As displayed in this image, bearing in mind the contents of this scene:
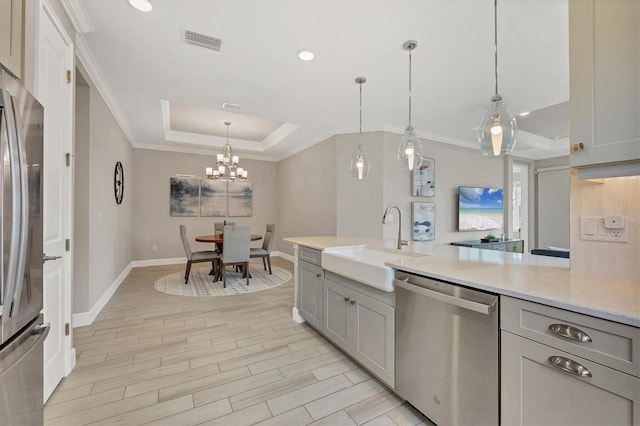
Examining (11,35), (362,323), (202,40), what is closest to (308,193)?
(202,40)

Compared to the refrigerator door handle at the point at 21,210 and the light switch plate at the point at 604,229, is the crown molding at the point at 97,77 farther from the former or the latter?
the light switch plate at the point at 604,229

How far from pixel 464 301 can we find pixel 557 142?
21.9 ft

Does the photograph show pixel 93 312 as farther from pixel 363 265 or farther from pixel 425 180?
pixel 425 180

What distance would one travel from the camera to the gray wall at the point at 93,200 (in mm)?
2887

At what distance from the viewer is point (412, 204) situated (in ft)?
16.4

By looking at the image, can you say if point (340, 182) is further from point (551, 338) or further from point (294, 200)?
point (551, 338)

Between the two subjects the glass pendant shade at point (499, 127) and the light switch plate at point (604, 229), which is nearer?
the light switch plate at point (604, 229)

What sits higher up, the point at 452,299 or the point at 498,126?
the point at 498,126

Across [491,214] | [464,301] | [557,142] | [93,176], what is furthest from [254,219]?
[557,142]

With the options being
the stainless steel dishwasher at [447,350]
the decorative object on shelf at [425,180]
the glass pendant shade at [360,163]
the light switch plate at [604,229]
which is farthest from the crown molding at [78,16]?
the decorative object on shelf at [425,180]

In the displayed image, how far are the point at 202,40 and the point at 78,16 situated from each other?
85cm

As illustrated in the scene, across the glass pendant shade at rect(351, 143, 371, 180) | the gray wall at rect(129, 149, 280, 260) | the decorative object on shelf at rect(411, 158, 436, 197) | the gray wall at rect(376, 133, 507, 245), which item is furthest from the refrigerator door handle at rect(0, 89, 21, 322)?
the gray wall at rect(129, 149, 280, 260)

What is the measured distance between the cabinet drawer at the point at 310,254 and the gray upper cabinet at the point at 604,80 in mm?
1935

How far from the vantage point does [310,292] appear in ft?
9.27
